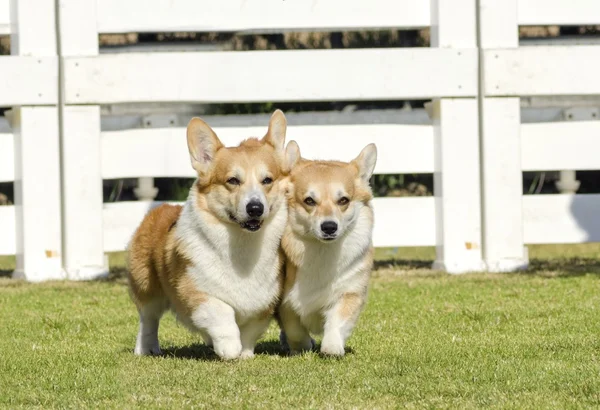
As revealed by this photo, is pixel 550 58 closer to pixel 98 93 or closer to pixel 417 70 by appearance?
pixel 417 70

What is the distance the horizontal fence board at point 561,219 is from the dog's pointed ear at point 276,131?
470 cm

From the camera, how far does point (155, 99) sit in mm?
9477

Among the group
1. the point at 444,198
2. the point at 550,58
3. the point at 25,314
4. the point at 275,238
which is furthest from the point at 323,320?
the point at 550,58

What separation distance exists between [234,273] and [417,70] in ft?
15.0

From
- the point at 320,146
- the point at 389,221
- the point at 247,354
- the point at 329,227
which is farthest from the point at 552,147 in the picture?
the point at 247,354

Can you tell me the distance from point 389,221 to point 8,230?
3.02 metres

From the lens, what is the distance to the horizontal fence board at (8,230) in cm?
955

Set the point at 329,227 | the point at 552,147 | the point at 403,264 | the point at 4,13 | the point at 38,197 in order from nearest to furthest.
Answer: the point at 329,227
the point at 38,197
the point at 4,13
the point at 552,147
the point at 403,264

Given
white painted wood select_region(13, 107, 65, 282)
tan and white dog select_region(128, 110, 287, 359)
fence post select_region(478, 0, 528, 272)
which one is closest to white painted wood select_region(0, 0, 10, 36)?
white painted wood select_region(13, 107, 65, 282)

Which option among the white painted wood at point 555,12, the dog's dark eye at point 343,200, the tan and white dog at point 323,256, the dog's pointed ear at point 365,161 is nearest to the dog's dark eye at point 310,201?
the tan and white dog at point 323,256

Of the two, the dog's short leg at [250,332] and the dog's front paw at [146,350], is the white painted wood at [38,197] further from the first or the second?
the dog's short leg at [250,332]

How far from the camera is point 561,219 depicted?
9.83 metres

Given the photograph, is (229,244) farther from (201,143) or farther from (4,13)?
(4,13)

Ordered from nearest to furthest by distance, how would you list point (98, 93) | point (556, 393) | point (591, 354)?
1. point (556, 393)
2. point (591, 354)
3. point (98, 93)
